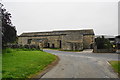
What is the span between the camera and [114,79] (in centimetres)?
881

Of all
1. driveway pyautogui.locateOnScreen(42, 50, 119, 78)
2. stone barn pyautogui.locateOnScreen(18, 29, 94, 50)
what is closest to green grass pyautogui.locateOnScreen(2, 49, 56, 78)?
driveway pyautogui.locateOnScreen(42, 50, 119, 78)

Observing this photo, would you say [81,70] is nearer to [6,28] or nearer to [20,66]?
[20,66]

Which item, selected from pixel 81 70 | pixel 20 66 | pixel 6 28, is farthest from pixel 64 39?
pixel 20 66

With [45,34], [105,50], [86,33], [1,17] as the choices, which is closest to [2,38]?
[1,17]

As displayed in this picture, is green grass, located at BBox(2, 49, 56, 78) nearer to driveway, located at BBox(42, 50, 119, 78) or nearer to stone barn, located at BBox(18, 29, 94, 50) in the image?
driveway, located at BBox(42, 50, 119, 78)

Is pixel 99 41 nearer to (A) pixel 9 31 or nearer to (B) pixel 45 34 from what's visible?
(A) pixel 9 31

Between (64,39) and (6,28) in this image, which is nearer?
(6,28)

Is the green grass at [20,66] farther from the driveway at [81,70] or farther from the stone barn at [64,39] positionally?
the stone barn at [64,39]

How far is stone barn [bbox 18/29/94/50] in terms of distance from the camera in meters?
42.0

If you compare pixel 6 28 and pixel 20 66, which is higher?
pixel 6 28

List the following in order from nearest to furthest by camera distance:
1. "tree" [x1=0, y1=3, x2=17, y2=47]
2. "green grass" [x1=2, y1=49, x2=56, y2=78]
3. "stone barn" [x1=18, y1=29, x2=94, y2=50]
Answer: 1. "green grass" [x1=2, y1=49, x2=56, y2=78]
2. "tree" [x1=0, y1=3, x2=17, y2=47]
3. "stone barn" [x1=18, y1=29, x2=94, y2=50]

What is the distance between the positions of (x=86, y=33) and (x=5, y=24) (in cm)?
3744

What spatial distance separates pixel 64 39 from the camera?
1783 inches

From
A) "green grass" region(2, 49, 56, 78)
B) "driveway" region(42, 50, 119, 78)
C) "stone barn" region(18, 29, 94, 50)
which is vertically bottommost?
"driveway" region(42, 50, 119, 78)
